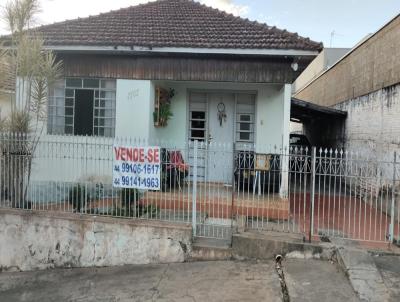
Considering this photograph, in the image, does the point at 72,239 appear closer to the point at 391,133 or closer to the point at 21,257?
the point at 21,257

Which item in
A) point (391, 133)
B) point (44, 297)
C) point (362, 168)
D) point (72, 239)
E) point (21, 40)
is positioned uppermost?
point (21, 40)

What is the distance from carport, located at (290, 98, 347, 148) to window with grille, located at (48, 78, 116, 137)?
617cm

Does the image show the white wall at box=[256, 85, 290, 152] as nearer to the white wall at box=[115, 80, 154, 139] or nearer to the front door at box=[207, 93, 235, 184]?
the front door at box=[207, 93, 235, 184]

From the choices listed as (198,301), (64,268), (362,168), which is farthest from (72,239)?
(362,168)

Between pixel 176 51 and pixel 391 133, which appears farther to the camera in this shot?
pixel 391 133

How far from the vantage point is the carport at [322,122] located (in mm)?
13359

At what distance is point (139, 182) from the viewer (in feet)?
22.4

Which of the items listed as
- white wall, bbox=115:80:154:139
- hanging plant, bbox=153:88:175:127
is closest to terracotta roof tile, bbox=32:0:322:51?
white wall, bbox=115:80:154:139

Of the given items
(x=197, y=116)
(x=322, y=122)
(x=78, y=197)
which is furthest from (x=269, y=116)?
(x=322, y=122)

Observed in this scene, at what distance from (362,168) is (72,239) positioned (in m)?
5.35

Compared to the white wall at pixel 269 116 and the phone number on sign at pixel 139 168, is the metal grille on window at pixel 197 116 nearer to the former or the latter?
the white wall at pixel 269 116

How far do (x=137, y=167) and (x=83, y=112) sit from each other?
3.45 metres

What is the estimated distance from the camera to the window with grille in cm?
949

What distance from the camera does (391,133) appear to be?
936cm
